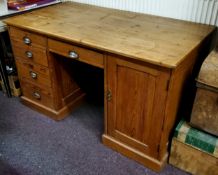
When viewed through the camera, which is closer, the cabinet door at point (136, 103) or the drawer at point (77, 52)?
the cabinet door at point (136, 103)

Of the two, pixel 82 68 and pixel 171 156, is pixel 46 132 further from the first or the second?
pixel 171 156

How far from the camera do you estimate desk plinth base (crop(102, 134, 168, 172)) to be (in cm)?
158

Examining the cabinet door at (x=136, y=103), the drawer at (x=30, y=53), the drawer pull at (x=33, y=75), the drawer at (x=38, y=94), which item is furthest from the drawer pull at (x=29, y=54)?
the cabinet door at (x=136, y=103)

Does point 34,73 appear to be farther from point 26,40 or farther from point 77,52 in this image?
point 77,52

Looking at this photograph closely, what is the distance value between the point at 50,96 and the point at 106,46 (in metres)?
0.75

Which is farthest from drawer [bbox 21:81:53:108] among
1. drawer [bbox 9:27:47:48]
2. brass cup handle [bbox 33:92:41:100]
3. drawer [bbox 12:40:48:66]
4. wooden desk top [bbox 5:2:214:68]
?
wooden desk top [bbox 5:2:214:68]

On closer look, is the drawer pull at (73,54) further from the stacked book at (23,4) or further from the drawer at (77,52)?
the stacked book at (23,4)

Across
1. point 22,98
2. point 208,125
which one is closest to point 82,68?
point 22,98

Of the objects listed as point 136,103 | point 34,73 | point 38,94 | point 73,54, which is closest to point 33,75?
point 34,73

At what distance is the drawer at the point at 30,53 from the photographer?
5.79ft

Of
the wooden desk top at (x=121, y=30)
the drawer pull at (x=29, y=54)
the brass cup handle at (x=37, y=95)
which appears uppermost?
the wooden desk top at (x=121, y=30)

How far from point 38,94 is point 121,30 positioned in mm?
846

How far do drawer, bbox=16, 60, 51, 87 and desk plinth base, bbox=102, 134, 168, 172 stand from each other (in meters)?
0.59

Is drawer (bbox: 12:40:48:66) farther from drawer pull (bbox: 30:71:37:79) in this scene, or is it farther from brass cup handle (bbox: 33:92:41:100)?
brass cup handle (bbox: 33:92:41:100)
